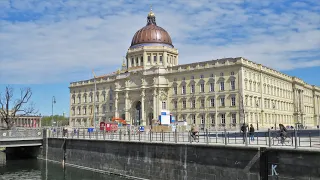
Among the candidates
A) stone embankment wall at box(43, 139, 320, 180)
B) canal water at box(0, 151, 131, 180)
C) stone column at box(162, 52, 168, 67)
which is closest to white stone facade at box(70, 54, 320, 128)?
stone column at box(162, 52, 168, 67)

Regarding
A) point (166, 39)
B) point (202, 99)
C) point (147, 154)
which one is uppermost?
point (166, 39)

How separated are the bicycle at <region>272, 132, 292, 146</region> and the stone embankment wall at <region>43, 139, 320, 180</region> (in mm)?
2472

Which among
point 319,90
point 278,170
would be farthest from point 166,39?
point 278,170

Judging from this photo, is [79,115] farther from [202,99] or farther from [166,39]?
[202,99]

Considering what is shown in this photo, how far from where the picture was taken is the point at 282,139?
22.9m

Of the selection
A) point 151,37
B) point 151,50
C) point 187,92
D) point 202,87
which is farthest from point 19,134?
point 151,37

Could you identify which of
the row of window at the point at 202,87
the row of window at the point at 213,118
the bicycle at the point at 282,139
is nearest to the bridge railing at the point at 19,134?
the bicycle at the point at 282,139

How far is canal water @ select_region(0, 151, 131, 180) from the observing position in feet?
116

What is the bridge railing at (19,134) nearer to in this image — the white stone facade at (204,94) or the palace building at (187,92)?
the palace building at (187,92)

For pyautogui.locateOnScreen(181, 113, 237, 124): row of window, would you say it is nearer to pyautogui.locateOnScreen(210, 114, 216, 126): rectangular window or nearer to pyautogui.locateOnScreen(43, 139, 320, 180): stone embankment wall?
pyautogui.locateOnScreen(210, 114, 216, 126): rectangular window

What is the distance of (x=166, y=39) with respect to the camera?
100500mm

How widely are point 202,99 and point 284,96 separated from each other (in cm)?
2718

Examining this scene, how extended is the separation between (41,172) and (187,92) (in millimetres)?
48609

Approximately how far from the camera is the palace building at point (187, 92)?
7619 centimetres
